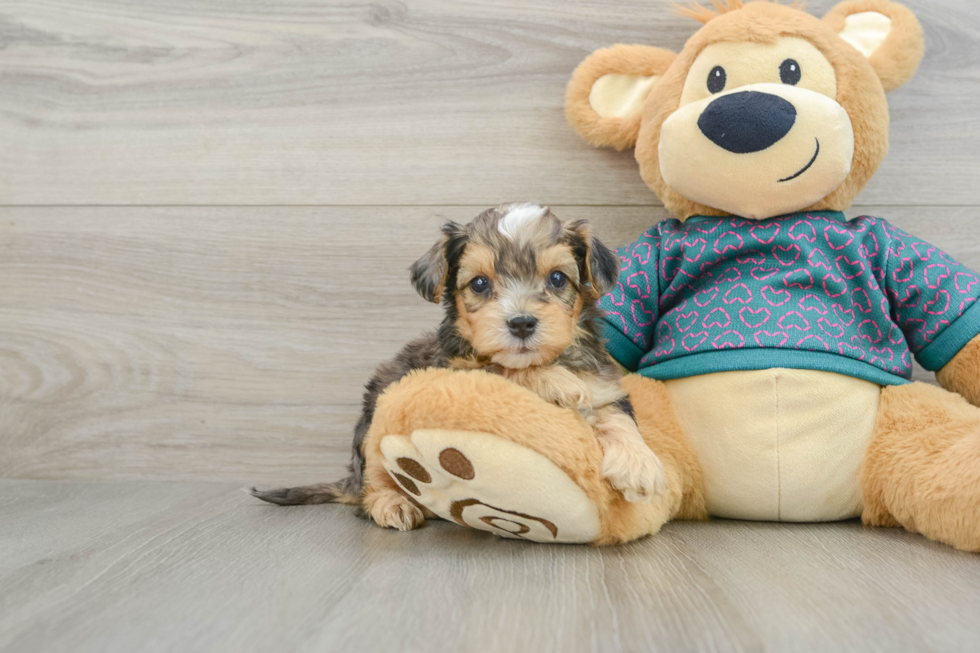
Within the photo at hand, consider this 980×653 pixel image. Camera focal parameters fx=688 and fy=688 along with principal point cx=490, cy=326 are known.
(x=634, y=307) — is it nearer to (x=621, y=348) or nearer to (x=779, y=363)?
(x=621, y=348)

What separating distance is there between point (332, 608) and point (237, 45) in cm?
184

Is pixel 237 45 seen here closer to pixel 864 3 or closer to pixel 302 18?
pixel 302 18

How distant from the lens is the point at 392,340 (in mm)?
2197

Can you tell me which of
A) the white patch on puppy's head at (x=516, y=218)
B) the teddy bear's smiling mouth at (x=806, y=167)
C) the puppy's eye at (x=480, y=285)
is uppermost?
the teddy bear's smiling mouth at (x=806, y=167)

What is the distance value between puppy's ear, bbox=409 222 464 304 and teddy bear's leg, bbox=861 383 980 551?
1063 millimetres

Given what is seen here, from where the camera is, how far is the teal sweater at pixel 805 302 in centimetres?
163

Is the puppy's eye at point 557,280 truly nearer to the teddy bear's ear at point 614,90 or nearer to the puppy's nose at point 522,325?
the puppy's nose at point 522,325

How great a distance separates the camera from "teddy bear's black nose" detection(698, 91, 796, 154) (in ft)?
5.21

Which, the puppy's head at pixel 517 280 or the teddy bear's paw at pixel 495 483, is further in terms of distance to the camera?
the puppy's head at pixel 517 280

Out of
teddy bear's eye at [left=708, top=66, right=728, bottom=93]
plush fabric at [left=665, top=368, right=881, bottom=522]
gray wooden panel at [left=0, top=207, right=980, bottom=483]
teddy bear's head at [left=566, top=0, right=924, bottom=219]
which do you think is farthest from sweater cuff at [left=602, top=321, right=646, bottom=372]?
teddy bear's eye at [left=708, top=66, right=728, bottom=93]

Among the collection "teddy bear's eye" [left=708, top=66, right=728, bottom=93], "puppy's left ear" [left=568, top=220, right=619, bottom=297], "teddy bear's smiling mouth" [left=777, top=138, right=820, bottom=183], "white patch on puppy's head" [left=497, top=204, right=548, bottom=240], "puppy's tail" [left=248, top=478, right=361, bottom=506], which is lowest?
"puppy's tail" [left=248, top=478, right=361, bottom=506]

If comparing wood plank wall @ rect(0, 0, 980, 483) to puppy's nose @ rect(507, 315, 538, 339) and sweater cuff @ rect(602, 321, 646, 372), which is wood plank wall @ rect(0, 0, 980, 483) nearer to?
sweater cuff @ rect(602, 321, 646, 372)

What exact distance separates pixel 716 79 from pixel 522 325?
0.86 meters

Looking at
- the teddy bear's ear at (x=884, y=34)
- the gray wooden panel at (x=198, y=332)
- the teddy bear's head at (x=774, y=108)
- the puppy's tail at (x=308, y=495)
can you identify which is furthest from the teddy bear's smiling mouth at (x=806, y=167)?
the puppy's tail at (x=308, y=495)
